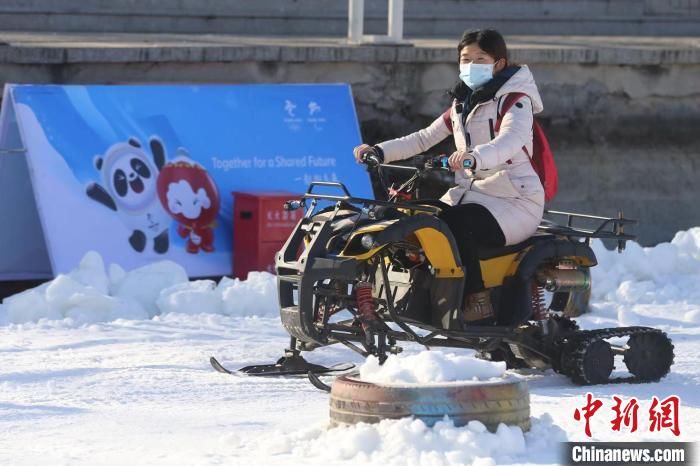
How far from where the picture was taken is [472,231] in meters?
8.03

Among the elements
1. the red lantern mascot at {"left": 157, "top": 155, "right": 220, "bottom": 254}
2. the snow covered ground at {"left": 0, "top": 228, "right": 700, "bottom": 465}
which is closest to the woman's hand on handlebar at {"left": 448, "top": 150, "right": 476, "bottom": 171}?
the snow covered ground at {"left": 0, "top": 228, "right": 700, "bottom": 465}

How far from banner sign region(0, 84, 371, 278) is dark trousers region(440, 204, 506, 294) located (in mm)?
4061

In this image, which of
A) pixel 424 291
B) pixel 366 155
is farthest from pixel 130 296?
pixel 424 291

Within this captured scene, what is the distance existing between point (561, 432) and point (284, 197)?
19.0 ft

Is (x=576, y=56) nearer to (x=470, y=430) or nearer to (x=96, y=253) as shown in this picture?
(x=96, y=253)

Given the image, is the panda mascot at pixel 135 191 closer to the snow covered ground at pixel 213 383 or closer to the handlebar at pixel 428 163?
the snow covered ground at pixel 213 383

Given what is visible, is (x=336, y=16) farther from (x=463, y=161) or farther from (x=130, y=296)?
(x=463, y=161)

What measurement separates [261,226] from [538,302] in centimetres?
387

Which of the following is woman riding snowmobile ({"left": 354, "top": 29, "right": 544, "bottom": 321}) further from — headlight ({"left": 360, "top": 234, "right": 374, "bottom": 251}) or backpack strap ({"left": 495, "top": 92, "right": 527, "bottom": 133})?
headlight ({"left": 360, "top": 234, "right": 374, "bottom": 251})

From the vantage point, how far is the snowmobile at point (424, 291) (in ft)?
25.4

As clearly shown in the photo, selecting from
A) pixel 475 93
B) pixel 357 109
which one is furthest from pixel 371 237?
pixel 357 109

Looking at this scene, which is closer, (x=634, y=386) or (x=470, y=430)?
(x=470, y=430)

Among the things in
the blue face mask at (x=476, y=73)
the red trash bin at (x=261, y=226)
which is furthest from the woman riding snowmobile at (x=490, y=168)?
the red trash bin at (x=261, y=226)

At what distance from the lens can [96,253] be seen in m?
10.7
